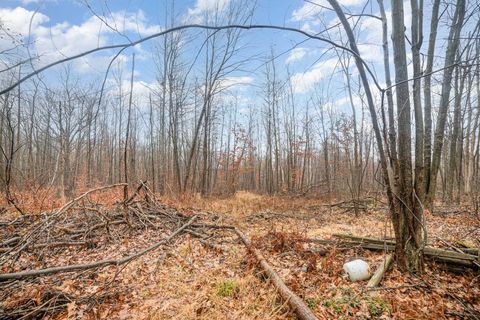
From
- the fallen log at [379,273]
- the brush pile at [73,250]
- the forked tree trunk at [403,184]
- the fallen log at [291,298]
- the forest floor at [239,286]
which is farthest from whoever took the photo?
the forked tree trunk at [403,184]

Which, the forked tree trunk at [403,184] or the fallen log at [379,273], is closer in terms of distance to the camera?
the fallen log at [379,273]

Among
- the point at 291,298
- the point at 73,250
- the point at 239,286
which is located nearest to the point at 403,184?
the point at 291,298

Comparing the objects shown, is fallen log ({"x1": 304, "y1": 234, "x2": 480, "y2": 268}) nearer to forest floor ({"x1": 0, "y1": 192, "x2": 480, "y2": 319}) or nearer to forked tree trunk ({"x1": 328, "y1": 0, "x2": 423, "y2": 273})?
forest floor ({"x1": 0, "y1": 192, "x2": 480, "y2": 319})

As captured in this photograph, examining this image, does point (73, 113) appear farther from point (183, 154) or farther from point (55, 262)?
point (55, 262)

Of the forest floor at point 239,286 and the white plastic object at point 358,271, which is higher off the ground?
the white plastic object at point 358,271

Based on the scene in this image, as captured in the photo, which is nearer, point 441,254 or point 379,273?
point 379,273

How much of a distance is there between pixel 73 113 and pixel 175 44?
49.2 ft

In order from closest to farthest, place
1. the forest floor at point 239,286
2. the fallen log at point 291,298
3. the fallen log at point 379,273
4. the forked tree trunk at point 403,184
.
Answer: the fallen log at point 291,298, the forest floor at point 239,286, the fallen log at point 379,273, the forked tree trunk at point 403,184

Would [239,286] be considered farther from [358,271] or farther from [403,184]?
[403,184]

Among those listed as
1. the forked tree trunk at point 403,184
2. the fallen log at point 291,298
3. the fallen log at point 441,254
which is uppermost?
the forked tree trunk at point 403,184

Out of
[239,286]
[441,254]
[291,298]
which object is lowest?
[239,286]

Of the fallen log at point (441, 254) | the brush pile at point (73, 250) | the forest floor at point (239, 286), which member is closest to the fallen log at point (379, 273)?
the forest floor at point (239, 286)

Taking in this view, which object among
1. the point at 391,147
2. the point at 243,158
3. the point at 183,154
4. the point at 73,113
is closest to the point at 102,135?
the point at 73,113

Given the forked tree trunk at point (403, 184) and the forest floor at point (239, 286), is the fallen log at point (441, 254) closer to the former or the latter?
the forest floor at point (239, 286)
